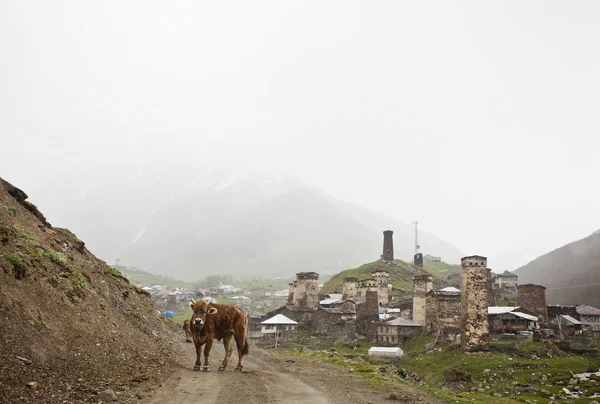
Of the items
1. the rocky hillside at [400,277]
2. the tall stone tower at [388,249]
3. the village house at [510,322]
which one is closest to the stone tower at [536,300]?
the village house at [510,322]

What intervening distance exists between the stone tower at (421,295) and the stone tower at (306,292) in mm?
16347

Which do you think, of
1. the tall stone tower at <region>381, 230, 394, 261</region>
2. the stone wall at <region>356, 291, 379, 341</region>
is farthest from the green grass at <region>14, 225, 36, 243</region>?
the tall stone tower at <region>381, 230, 394, 261</region>

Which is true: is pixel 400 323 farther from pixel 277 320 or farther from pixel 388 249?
pixel 388 249

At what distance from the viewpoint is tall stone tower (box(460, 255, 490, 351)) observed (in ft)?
156

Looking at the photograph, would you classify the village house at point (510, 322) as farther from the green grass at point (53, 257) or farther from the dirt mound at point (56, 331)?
the green grass at point (53, 257)

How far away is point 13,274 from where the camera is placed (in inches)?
549

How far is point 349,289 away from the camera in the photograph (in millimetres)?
84062

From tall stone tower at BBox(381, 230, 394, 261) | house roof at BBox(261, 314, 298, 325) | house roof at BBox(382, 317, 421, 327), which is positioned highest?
tall stone tower at BBox(381, 230, 394, 261)

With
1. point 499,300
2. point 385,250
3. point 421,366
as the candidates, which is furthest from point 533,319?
point 385,250

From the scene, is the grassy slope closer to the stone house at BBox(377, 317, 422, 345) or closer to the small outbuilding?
the stone house at BBox(377, 317, 422, 345)

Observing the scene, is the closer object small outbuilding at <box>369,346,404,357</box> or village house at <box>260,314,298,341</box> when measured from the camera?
small outbuilding at <box>369,346,404,357</box>

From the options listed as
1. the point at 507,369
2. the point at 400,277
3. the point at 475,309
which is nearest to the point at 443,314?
the point at 475,309

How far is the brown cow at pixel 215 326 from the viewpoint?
54.9 feet

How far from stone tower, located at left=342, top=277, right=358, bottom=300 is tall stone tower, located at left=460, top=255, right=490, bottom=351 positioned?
3392 centimetres
